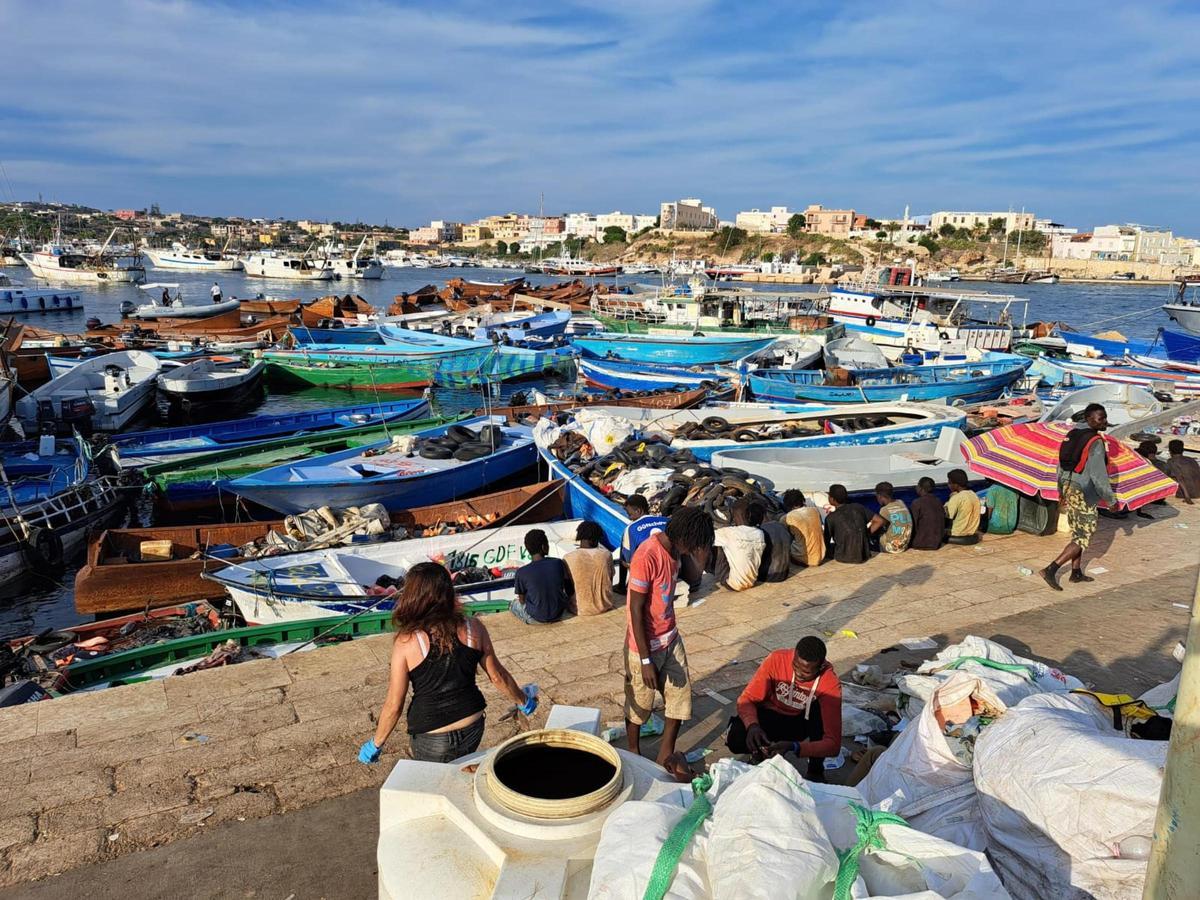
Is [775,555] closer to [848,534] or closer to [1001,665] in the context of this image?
[848,534]

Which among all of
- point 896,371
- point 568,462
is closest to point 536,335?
point 896,371

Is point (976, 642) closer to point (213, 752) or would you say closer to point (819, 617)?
point (819, 617)

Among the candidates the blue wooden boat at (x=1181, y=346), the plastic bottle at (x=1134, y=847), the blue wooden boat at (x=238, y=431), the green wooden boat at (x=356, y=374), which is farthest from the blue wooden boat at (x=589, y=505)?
the blue wooden boat at (x=1181, y=346)

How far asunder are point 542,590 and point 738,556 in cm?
208

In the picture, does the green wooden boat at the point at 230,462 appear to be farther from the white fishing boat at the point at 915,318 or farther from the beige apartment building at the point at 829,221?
the beige apartment building at the point at 829,221

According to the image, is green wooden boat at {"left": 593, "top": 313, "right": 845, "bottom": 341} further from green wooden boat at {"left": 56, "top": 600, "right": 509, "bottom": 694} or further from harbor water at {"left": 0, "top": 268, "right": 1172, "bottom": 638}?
green wooden boat at {"left": 56, "top": 600, "right": 509, "bottom": 694}

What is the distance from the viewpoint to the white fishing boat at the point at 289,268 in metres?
77.8

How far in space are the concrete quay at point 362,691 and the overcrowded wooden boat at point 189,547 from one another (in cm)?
392

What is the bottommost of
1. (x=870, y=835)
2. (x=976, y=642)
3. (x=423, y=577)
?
(x=976, y=642)

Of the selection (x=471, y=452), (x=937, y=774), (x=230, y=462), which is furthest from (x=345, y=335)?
(x=937, y=774)

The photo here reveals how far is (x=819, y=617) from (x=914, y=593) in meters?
1.20

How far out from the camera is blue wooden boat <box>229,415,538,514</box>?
1222cm

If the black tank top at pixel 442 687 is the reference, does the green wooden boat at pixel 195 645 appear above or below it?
below

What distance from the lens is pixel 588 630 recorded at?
7.00 meters
